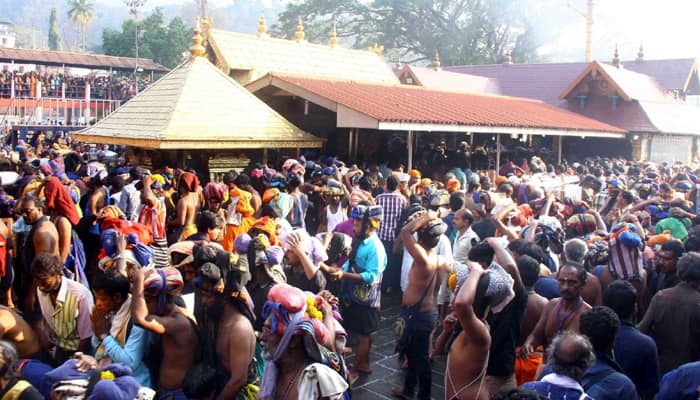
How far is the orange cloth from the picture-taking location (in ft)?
13.4

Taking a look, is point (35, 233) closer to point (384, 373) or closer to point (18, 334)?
point (18, 334)

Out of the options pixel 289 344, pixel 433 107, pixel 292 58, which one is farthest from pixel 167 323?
pixel 292 58

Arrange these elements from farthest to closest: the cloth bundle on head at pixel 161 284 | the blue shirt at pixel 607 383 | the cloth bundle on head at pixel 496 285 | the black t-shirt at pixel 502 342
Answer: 1. the black t-shirt at pixel 502 342
2. the cloth bundle on head at pixel 496 285
3. the cloth bundle on head at pixel 161 284
4. the blue shirt at pixel 607 383

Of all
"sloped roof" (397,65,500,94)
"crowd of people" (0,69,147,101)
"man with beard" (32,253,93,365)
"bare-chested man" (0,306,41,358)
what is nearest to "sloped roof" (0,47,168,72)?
"crowd of people" (0,69,147,101)

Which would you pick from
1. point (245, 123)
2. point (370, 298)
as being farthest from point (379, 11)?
point (370, 298)

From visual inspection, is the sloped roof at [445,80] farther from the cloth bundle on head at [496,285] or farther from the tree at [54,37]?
the tree at [54,37]

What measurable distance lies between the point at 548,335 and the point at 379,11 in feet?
130

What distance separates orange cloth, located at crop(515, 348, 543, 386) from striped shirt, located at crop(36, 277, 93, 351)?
275 cm

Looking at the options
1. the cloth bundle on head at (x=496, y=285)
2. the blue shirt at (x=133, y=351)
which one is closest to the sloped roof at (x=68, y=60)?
the blue shirt at (x=133, y=351)

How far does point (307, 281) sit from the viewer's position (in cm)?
482

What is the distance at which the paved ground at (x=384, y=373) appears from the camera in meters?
5.45

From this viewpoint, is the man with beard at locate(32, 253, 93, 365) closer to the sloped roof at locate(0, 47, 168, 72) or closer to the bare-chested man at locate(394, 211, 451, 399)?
the bare-chested man at locate(394, 211, 451, 399)

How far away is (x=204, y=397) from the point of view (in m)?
3.45

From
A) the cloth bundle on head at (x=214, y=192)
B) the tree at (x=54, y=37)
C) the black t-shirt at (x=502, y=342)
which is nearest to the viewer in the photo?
the black t-shirt at (x=502, y=342)
